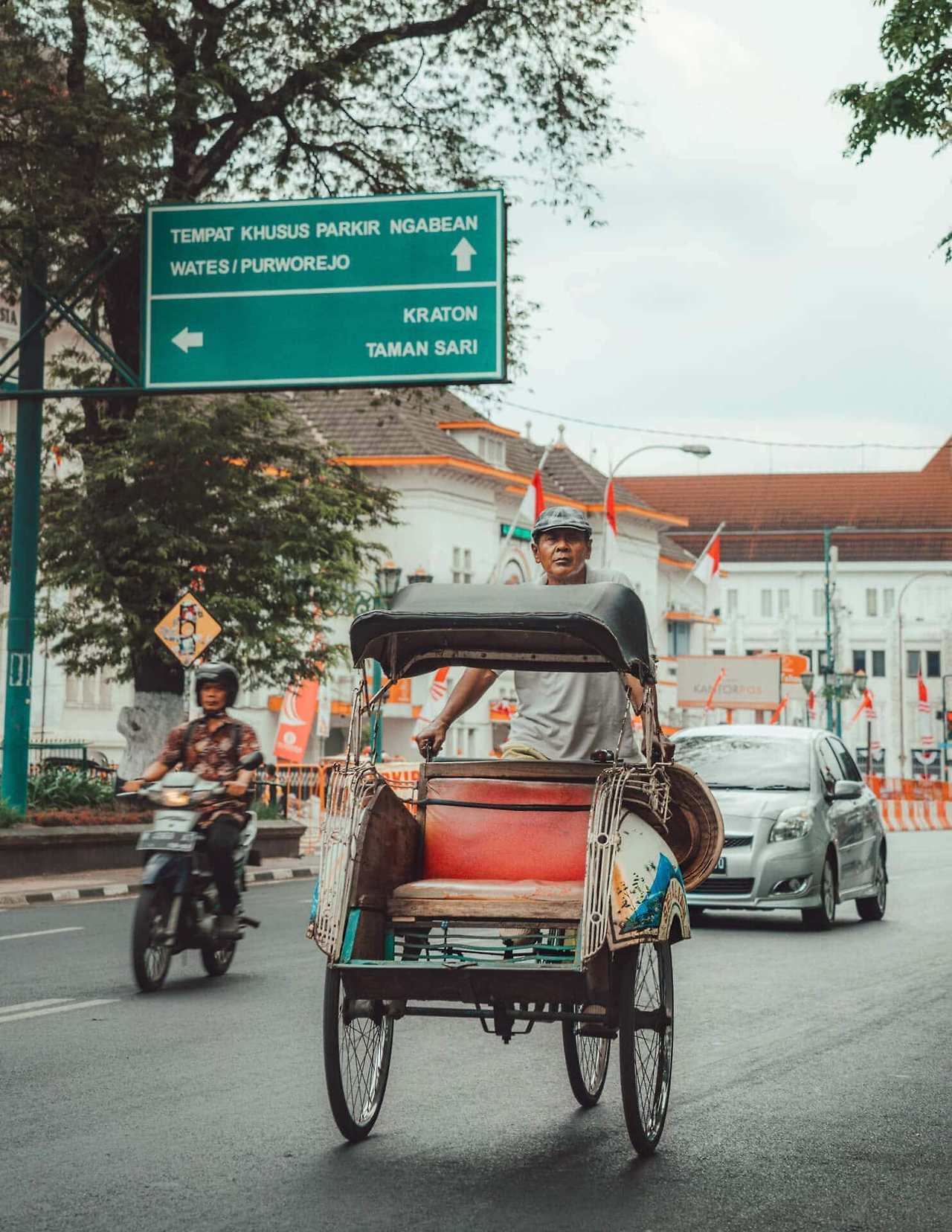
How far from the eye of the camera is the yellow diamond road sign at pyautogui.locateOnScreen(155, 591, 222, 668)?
22562 mm

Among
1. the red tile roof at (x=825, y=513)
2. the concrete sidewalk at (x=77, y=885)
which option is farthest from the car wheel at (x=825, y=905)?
the red tile roof at (x=825, y=513)

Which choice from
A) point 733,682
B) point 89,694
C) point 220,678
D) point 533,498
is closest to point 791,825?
point 220,678

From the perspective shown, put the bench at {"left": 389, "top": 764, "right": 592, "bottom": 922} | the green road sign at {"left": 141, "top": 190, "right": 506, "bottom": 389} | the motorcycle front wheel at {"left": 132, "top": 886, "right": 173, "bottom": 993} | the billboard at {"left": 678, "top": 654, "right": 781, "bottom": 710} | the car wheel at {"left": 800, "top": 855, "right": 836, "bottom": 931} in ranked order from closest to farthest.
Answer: the bench at {"left": 389, "top": 764, "right": 592, "bottom": 922} → the motorcycle front wheel at {"left": 132, "top": 886, "right": 173, "bottom": 993} → the car wheel at {"left": 800, "top": 855, "right": 836, "bottom": 931} → the green road sign at {"left": 141, "top": 190, "right": 506, "bottom": 389} → the billboard at {"left": 678, "top": 654, "right": 781, "bottom": 710}

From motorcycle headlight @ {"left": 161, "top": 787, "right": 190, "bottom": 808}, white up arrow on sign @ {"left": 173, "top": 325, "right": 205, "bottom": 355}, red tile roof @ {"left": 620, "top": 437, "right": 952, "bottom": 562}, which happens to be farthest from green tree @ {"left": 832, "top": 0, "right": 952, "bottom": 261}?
red tile roof @ {"left": 620, "top": 437, "right": 952, "bottom": 562}

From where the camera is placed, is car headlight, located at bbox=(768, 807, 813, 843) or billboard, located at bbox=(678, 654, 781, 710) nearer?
car headlight, located at bbox=(768, 807, 813, 843)

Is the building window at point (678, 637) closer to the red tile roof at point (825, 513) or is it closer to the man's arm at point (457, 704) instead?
the red tile roof at point (825, 513)

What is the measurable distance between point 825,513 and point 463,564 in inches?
2209

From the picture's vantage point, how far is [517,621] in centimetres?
662

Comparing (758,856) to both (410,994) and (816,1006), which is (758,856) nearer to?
(816,1006)

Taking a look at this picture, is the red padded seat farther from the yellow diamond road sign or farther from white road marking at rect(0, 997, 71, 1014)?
the yellow diamond road sign

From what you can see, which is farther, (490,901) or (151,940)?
(151,940)

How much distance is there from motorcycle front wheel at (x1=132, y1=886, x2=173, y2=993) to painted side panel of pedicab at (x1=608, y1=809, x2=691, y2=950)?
16.3ft

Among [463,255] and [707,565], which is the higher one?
[707,565]

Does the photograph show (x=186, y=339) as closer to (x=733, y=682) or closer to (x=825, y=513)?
(x=733, y=682)
